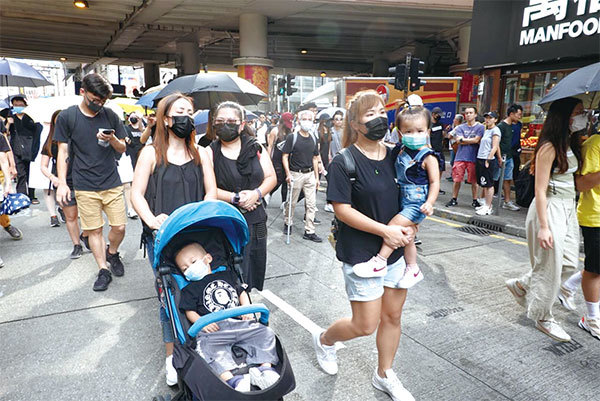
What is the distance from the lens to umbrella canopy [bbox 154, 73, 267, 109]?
5041 millimetres

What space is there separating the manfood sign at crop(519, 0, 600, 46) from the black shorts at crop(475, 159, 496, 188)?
3635mm

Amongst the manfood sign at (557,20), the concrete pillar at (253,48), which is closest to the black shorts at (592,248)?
the manfood sign at (557,20)

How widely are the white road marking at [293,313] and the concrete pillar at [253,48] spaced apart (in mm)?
16052

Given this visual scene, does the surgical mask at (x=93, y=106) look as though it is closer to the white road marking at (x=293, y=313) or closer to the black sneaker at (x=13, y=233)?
the white road marking at (x=293, y=313)

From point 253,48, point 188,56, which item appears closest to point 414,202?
point 253,48

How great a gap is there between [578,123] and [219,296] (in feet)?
10.7

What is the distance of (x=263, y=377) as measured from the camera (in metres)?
2.07

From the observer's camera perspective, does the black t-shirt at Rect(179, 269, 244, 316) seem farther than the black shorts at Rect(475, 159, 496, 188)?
No

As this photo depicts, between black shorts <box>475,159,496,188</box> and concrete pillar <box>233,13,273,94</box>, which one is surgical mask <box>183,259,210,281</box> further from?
concrete pillar <box>233,13,273,94</box>

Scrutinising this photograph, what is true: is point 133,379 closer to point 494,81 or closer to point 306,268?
point 306,268

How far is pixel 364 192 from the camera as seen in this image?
2.58 metres

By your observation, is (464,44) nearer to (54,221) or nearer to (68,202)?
(54,221)

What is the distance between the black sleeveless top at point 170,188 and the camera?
312 centimetres

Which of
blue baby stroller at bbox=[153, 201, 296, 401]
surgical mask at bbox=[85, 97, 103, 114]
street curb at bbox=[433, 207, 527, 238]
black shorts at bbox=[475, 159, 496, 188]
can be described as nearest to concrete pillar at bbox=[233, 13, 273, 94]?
street curb at bbox=[433, 207, 527, 238]
